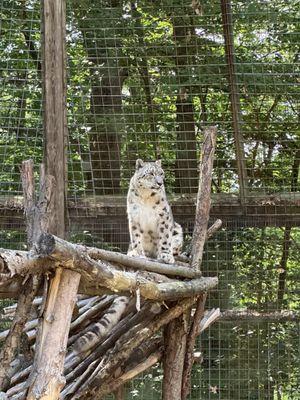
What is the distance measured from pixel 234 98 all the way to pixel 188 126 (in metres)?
0.53

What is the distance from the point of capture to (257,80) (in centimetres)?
679

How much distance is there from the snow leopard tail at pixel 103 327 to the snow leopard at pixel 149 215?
933 mm

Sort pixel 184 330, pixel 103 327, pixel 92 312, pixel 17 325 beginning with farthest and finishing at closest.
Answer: pixel 184 330 → pixel 92 312 → pixel 103 327 → pixel 17 325

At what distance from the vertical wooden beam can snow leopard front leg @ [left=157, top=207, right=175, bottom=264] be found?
0.83m

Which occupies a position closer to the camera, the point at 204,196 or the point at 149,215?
the point at 204,196

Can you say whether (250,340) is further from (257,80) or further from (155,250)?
(257,80)

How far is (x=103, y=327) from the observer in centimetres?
494

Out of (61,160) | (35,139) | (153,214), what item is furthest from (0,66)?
(153,214)

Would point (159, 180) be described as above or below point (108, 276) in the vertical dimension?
above

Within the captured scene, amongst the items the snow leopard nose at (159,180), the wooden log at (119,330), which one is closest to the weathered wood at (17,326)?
the wooden log at (119,330)

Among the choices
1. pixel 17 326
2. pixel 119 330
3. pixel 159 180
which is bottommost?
pixel 119 330

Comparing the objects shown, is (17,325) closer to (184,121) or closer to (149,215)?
(149,215)

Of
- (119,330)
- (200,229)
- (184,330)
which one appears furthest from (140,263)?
(200,229)

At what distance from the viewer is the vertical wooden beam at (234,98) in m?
6.69
